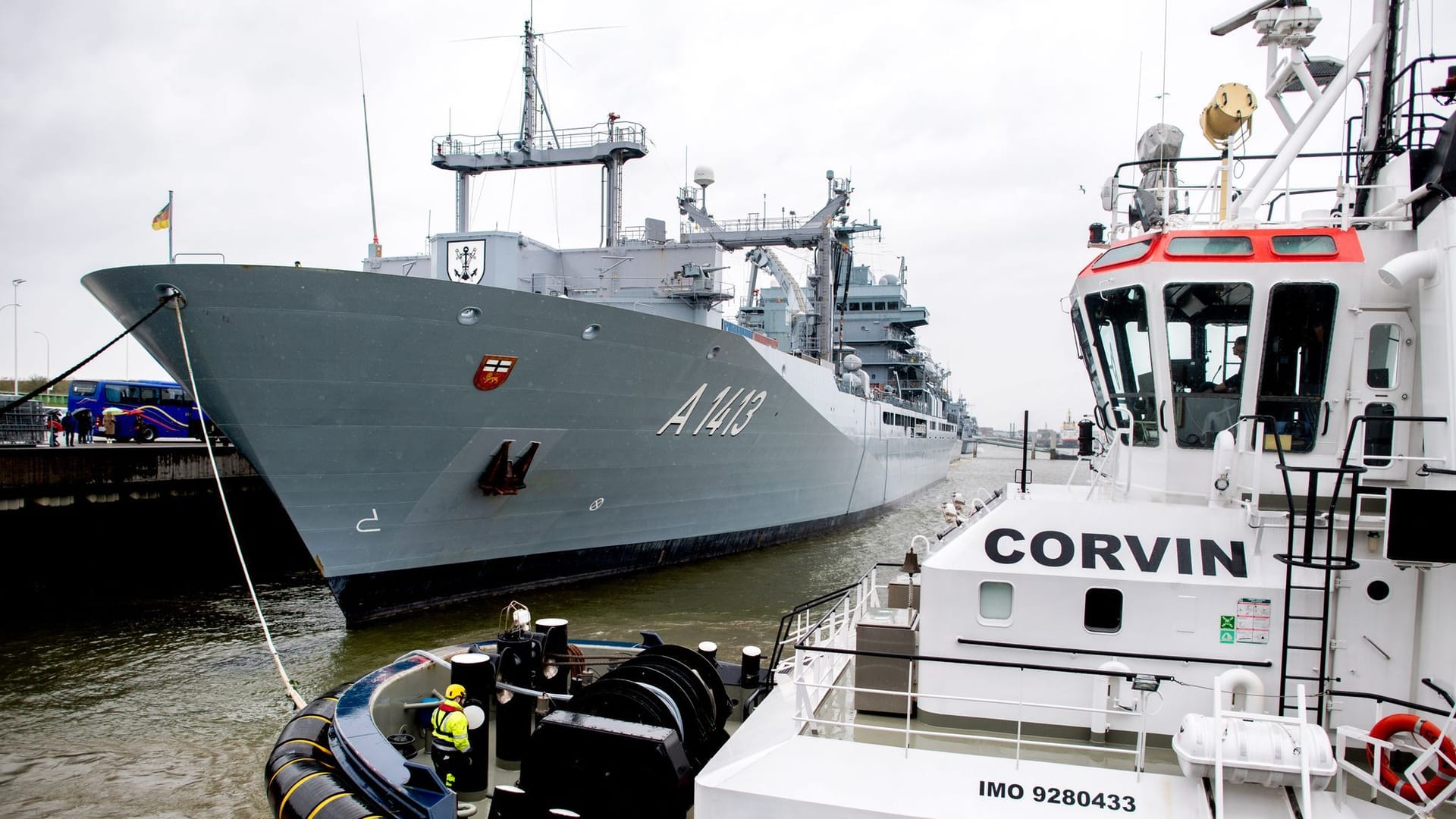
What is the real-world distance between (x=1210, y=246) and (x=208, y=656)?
13011 millimetres

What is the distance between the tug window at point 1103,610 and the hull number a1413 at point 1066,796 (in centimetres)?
98

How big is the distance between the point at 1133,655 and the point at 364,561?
10614 millimetres

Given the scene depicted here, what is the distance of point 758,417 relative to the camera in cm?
1747

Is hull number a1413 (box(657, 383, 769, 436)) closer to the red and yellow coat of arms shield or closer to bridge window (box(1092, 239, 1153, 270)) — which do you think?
the red and yellow coat of arms shield

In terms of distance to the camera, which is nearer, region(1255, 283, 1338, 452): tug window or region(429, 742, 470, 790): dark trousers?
region(1255, 283, 1338, 452): tug window

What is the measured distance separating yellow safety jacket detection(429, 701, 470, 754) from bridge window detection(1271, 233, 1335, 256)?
20.0 ft

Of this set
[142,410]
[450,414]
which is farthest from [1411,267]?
[142,410]

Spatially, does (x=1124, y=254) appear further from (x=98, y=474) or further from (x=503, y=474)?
(x=98, y=474)

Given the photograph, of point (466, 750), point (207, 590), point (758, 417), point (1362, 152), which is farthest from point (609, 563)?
point (1362, 152)

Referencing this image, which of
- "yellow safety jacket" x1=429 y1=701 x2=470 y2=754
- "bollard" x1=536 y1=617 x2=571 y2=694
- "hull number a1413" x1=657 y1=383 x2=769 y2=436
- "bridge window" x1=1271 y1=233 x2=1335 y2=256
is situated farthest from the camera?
"hull number a1413" x1=657 y1=383 x2=769 y2=436

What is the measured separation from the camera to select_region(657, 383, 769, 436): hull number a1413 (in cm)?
1516

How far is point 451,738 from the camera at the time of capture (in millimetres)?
5590

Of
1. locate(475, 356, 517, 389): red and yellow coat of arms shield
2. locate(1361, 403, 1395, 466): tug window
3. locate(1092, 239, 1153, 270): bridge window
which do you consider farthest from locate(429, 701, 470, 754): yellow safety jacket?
locate(475, 356, 517, 389): red and yellow coat of arms shield

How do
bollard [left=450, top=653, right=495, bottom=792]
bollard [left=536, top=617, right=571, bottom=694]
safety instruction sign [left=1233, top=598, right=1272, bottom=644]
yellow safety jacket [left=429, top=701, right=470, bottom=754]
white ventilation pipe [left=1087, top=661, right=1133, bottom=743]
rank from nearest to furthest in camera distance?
safety instruction sign [left=1233, top=598, right=1272, bottom=644] → white ventilation pipe [left=1087, top=661, right=1133, bottom=743] → yellow safety jacket [left=429, top=701, right=470, bottom=754] → bollard [left=450, top=653, right=495, bottom=792] → bollard [left=536, top=617, right=571, bottom=694]
